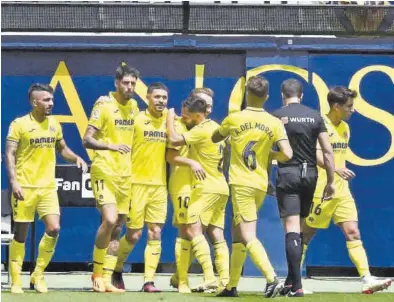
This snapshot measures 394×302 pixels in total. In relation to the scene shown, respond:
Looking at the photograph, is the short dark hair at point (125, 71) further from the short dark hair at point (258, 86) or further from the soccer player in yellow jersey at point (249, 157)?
the short dark hair at point (258, 86)

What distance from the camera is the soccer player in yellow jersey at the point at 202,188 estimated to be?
14188mm

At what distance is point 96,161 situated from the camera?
14312 mm

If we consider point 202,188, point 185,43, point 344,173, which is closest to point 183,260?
point 202,188

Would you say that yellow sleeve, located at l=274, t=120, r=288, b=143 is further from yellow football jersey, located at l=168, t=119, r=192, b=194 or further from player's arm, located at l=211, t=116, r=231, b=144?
yellow football jersey, located at l=168, t=119, r=192, b=194

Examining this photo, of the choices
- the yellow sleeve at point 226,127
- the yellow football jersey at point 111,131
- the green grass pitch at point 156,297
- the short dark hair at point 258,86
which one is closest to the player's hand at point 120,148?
the yellow football jersey at point 111,131

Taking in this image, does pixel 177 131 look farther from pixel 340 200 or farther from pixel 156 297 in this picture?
pixel 156 297

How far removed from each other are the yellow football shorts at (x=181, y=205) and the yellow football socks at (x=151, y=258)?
1.06 ft

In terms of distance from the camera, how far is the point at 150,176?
14.6 m

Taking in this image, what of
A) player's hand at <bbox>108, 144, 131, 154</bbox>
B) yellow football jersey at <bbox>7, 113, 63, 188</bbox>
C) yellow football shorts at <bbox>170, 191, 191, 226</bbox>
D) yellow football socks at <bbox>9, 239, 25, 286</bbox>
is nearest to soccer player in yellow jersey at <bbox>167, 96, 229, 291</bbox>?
yellow football shorts at <bbox>170, 191, 191, 226</bbox>

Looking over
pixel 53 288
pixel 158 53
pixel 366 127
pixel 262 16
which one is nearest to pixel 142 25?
pixel 158 53

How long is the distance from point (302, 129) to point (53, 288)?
3.30m

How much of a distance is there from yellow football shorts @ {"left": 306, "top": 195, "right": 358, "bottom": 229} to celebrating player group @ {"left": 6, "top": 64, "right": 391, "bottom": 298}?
A: 0.03ft

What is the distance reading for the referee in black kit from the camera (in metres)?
13.4

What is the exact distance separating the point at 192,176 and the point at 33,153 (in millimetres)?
1705
